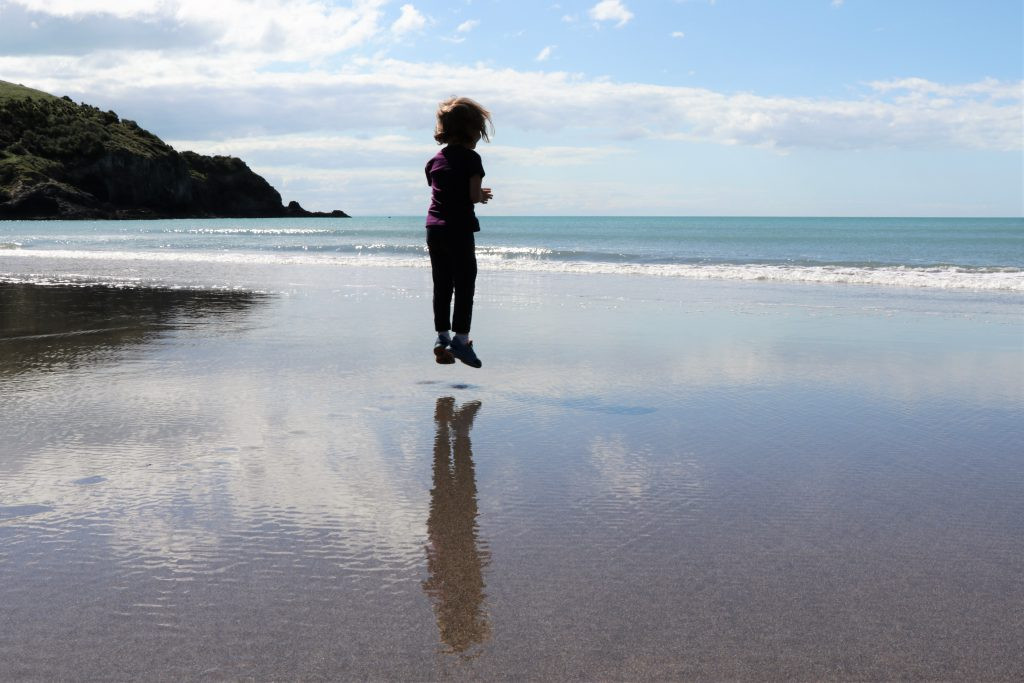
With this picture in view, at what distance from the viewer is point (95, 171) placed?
350 ft

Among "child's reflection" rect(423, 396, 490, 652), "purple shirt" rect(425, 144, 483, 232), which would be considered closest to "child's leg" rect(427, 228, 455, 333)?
"purple shirt" rect(425, 144, 483, 232)

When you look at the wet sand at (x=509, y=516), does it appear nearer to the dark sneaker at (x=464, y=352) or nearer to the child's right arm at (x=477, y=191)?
the dark sneaker at (x=464, y=352)

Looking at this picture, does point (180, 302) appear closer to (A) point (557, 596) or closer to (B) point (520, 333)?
(B) point (520, 333)

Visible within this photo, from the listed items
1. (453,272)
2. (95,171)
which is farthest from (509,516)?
(95,171)

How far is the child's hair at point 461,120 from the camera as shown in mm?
6055

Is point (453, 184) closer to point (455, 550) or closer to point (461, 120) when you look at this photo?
point (461, 120)

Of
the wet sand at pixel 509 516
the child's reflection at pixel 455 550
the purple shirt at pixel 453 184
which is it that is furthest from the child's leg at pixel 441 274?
the child's reflection at pixel 455 550

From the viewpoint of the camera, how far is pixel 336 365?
21.6 feet

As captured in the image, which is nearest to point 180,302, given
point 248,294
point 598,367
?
point 248,294

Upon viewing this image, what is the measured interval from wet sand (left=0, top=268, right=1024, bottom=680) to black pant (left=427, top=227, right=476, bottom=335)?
44 cm

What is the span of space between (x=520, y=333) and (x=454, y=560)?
232 inches

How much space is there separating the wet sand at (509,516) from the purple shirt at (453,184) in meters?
1.12

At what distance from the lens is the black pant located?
6.26m

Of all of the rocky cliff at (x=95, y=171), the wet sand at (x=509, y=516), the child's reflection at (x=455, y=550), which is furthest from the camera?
the rocky cliff at (x=95, y=171)
